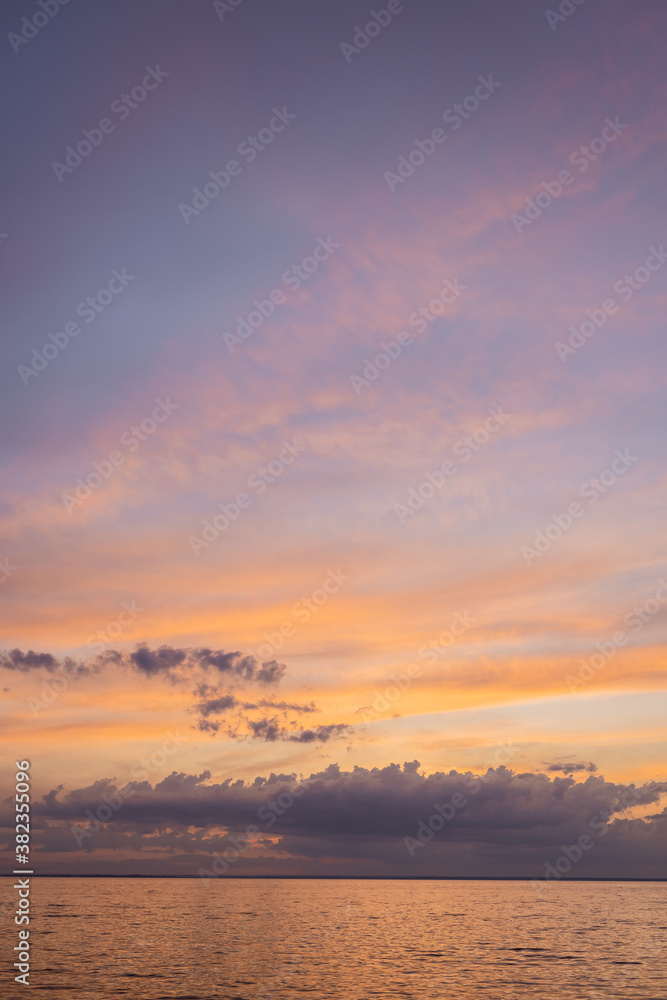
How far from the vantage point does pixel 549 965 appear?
9288 centimetres

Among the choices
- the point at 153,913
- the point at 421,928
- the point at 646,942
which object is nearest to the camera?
the point at 646,942

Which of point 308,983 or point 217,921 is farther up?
point 308,983

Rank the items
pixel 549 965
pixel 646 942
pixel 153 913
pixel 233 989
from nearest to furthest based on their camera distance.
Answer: pixel 233 989
pixel 549 965
pixel 646 942
pixel 153 913

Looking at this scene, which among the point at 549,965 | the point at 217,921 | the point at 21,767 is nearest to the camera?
the point at 21,767

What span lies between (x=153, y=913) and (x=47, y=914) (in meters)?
26.8

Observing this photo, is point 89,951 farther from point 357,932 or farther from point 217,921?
Result: point 217,921

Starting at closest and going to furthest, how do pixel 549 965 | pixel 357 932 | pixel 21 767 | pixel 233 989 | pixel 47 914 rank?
1. pixel 21 767
2. pixel 233 989
3. pixel 549 965
4. pixel 357 932
5. pixel 47 914

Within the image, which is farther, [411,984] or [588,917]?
[588,917]

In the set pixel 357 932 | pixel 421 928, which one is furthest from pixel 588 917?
pixel 357 932

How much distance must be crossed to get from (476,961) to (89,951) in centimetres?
4965

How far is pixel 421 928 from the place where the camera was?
150 metres

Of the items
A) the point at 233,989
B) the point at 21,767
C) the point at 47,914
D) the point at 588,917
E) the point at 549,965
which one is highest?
the point at 21,767

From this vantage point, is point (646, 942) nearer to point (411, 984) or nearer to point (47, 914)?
point (411, 984)

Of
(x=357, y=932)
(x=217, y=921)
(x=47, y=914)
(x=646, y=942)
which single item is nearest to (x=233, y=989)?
(x=357, y=932)
